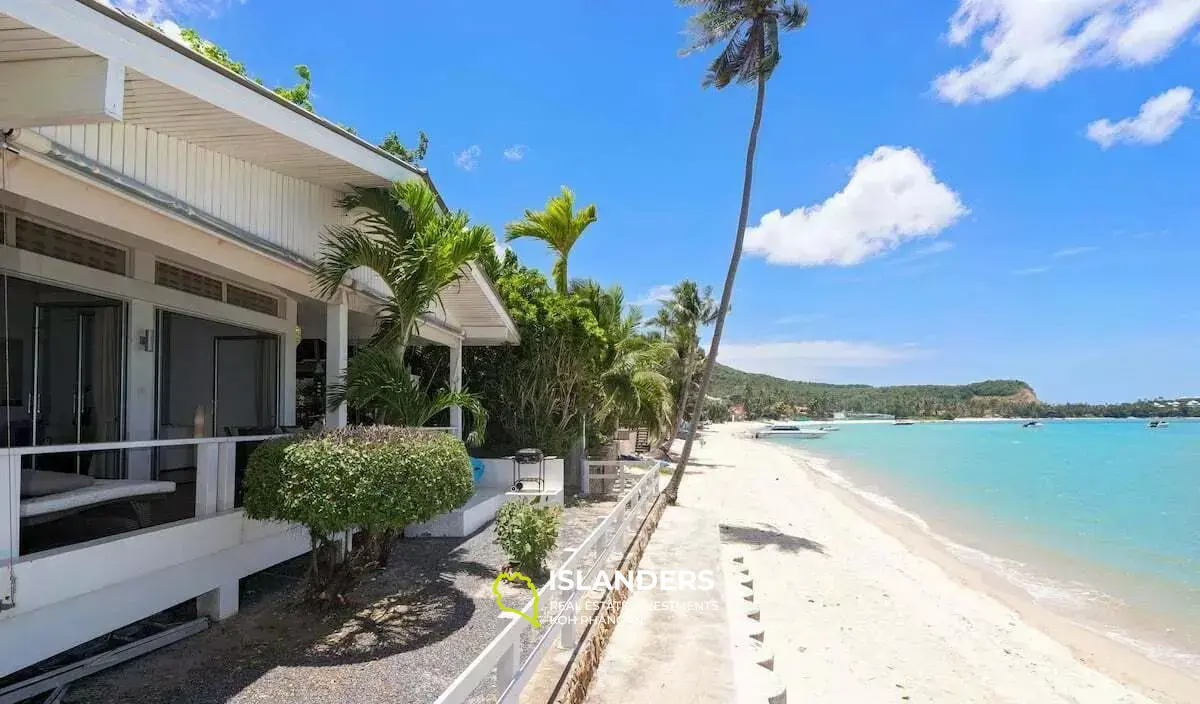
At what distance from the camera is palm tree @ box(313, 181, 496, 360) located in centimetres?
654

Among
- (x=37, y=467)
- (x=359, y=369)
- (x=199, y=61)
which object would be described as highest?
(x=199, y=61)

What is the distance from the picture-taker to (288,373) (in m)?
9.44

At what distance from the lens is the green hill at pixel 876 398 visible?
438ft

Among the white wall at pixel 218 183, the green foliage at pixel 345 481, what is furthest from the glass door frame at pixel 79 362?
the green foliage at pixel 345 481

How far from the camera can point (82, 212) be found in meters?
4.59

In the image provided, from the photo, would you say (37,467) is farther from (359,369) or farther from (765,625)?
(765,625)

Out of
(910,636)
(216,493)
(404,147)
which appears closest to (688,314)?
(404,147)

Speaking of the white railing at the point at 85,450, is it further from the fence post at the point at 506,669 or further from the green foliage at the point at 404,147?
the green foliage at the point at 404,147

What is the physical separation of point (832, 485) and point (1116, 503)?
1242 cm

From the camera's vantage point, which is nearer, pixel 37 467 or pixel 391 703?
pixel 391 703

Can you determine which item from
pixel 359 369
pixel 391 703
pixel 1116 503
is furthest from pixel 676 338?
pixel 391 703

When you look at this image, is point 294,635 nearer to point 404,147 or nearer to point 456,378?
point 456,378

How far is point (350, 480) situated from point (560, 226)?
13.0 metres

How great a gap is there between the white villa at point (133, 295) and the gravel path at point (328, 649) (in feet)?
1.39
